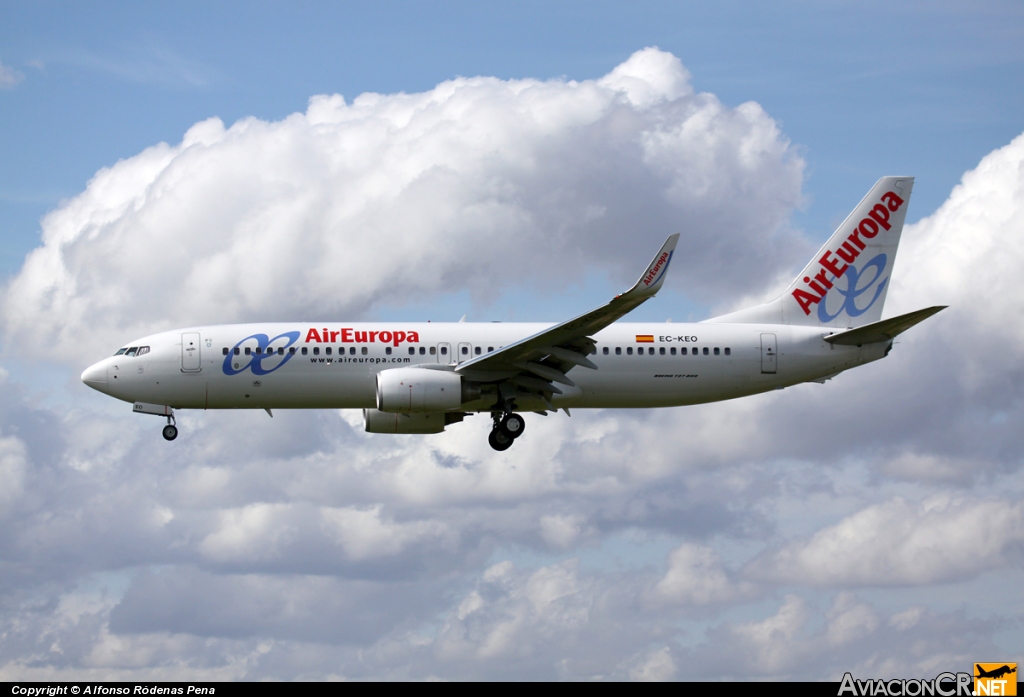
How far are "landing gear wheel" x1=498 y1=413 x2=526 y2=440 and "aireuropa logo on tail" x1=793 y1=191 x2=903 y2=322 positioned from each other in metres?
12.3

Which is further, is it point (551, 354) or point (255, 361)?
point (255, 361)

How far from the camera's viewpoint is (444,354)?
41.9 meters

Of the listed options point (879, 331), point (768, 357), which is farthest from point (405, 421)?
point (879, 331)

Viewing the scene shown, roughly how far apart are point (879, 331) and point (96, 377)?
2824cm

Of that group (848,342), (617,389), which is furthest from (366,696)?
(848,342)

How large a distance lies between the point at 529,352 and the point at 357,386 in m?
6.39

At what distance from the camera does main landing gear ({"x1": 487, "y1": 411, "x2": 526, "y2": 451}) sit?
4231cm

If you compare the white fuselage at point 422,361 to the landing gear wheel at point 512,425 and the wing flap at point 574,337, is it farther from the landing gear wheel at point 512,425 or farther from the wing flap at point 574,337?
the wing flap at point 574,337

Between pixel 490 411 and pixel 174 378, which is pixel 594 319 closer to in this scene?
pixel 490 411

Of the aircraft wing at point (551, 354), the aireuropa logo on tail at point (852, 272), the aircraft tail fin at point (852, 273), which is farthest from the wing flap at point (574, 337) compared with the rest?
the aireuropa logo on tail at point (852, 272)

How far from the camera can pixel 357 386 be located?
4141cm

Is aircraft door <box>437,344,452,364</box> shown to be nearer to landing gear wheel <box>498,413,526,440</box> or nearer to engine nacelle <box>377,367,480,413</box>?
engine nacelle <box>377,367,480,413</box>

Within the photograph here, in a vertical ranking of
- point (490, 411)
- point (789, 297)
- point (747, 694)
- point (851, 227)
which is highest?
point (851, 227)

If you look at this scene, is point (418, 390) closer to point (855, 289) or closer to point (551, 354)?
point (551, 354)
